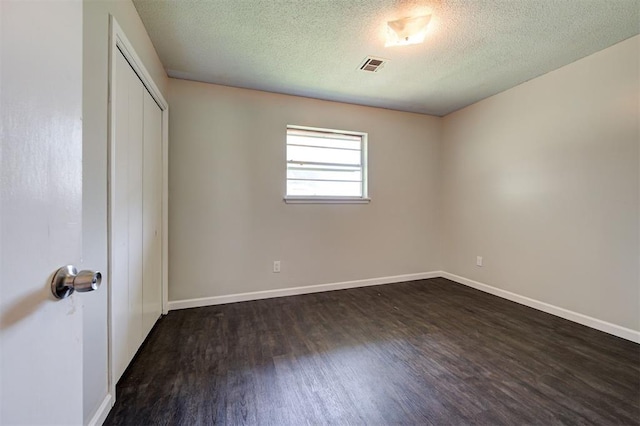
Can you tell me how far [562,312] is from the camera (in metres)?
2.55

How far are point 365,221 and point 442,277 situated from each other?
1.57m

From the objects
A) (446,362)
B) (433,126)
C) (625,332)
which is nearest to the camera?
(446,362)

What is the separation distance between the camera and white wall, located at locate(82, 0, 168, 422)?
117 cm

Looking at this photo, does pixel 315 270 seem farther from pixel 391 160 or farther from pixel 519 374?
pixel 519 374

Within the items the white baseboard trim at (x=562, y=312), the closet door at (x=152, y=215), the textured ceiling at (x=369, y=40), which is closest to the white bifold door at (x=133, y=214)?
the closet door at (x=152, y=215)

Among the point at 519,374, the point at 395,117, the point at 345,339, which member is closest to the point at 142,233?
the point at 345,339

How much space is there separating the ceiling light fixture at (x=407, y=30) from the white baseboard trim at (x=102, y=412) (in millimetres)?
2873

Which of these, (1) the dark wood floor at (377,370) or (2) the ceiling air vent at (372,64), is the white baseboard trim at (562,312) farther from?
(2) the ceiling air vent at (372,64)

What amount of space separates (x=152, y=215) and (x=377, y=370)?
7.13ft

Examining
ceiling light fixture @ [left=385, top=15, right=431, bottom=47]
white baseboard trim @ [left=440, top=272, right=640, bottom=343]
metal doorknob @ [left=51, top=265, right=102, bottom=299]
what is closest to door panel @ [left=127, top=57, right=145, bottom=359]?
metal doorknob @ [left=51, top=265, right=102, bottom=299]

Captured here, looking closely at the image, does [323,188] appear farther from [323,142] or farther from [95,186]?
[95,186]

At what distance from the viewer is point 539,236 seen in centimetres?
275

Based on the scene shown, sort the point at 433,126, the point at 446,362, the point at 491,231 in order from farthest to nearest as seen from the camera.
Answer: the point at 433,126
the point at 491,231
the point at 446,362

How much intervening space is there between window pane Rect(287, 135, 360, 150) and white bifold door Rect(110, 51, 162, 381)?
1451mm
